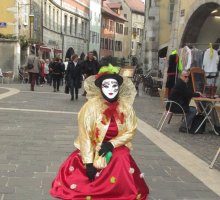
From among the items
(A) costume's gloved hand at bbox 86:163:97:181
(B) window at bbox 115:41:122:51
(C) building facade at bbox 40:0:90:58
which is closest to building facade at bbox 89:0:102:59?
(C) building facade at bbox 40:0:90:58

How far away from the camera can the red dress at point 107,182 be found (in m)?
4.08

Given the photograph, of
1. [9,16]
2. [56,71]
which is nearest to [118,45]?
[9,16]

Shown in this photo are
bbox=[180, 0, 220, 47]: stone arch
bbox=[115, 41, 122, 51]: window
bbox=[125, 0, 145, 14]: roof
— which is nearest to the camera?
bbox=[180, 0, 220, 47]: stone arch

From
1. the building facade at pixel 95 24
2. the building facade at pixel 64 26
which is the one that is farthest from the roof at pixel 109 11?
the building facade at pixel 64 26

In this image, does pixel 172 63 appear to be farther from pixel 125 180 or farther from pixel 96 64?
pixel 125 180

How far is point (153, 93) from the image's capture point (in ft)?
72.1

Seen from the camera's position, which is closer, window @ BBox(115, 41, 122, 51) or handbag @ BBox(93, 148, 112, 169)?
handbag @ BBox(93, 148, 112, 169)

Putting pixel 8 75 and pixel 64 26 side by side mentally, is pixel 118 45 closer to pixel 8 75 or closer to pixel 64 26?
pixel 64 26

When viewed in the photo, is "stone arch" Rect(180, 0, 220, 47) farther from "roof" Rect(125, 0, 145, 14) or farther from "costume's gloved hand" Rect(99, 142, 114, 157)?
"roof" Rect(125, 0, 145, 14)

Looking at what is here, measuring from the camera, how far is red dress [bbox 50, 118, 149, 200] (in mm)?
4078

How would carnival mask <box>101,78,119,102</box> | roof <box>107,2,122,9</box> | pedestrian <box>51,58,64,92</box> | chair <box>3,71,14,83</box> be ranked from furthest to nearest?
roof <box>107,2,122,9</box>
chair <box>3,71,14,83</box>
pedestrian <box>51,58,64,92</box>
carnival mask <box>101,78,119,102</box>

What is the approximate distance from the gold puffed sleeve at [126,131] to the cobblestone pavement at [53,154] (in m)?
1.27

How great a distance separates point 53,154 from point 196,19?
41.6 ft

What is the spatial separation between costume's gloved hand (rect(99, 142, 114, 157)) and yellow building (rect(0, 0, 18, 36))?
27.6 m
